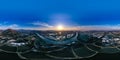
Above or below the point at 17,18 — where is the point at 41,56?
below

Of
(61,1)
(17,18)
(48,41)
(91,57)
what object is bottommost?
(91,57)

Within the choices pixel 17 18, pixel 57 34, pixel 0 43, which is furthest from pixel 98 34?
pixel 0 43

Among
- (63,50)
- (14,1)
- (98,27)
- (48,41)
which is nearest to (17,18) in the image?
(14,1)

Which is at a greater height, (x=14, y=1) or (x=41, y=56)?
(x=14, y=1)

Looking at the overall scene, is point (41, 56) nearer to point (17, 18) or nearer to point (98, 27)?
point (17, 18)

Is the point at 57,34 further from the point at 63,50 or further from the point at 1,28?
the point at 1,28

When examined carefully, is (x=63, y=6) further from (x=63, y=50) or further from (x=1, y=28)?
(x=1, y=28)

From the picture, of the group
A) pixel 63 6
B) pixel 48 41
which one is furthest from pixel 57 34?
pixel 63 6
